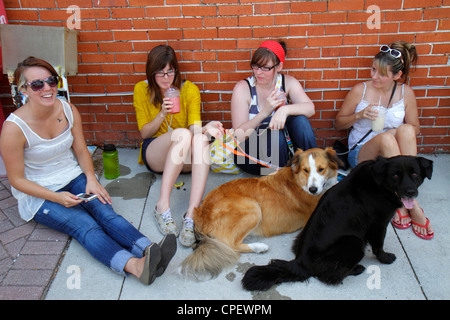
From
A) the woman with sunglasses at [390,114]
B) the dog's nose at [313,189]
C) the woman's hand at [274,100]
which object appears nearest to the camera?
the dog's nose at [313,189]

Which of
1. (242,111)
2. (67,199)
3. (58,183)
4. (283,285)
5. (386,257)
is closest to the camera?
(283,285)

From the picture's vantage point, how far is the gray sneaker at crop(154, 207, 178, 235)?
10.2ft

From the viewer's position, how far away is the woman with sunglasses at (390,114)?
10.3 feet

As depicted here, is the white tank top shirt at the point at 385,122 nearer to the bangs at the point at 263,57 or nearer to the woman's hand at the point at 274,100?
the woman's hand at the point at 274,100

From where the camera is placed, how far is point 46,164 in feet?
10.1

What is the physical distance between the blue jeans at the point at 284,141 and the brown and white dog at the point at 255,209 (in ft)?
1.72

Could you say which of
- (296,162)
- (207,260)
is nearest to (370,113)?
(296,162)

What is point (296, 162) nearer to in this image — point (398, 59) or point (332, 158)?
point (332, 158)

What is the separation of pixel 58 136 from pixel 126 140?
1.47 metres

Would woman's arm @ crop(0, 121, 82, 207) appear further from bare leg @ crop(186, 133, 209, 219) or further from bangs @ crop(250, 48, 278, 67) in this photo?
bangs @ crop(250, 48, 278, 67)

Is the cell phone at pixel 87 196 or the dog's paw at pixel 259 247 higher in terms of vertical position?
the cell phone at pixel 87 196

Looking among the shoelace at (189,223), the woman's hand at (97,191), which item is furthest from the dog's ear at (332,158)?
the woman's hand at (97,191)

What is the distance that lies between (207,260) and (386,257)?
133 centimetres
